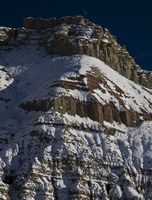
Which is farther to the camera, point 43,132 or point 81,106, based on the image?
point 81,106

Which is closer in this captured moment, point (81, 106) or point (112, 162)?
point (112, 162)

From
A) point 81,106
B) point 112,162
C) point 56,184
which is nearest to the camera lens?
point 56,184

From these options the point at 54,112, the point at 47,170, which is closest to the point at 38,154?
the point at 47,170

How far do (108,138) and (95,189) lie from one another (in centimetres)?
1847

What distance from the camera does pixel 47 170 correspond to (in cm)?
17450

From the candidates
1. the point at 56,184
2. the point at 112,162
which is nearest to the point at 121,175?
the point at 112,162

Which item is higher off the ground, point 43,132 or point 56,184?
point 43,132

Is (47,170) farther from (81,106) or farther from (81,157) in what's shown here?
(81,106)

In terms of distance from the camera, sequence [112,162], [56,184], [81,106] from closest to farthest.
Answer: [56,184], [112,162], [81,106]

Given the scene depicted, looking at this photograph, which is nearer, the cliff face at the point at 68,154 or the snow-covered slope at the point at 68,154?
the cliff face at the point at 68,154

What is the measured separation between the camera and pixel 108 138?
191 metres

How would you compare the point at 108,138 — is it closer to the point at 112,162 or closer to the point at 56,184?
the point at 112,162

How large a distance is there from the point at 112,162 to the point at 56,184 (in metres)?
17.1

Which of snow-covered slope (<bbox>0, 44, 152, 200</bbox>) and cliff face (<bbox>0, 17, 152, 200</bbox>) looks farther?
snow-covered slope (<bbox>0, 44, 152, 200</bbox>)
